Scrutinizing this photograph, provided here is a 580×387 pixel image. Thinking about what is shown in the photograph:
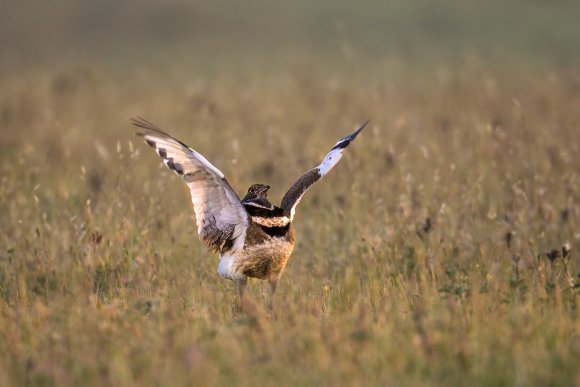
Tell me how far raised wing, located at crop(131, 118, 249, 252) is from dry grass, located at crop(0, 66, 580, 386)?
1.48ft

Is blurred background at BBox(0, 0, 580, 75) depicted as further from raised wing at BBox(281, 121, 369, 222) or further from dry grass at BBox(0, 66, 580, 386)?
raised wing at BBox(281, 121, 369, 222)

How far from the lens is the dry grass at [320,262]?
4898 mm

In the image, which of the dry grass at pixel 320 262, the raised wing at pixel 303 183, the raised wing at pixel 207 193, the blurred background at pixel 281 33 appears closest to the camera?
the dry grass at pixel 320 262

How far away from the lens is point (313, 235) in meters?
8.69

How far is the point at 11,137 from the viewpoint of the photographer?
13.1m

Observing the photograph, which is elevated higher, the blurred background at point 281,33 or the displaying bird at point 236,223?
the blurred background at point 281,33

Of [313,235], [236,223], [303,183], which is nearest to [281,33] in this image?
[313,235]

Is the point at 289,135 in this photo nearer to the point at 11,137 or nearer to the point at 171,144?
the point at 11,137

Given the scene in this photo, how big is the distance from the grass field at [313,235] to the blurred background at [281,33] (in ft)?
5.72

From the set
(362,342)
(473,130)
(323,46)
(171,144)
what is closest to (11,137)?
(473,130)

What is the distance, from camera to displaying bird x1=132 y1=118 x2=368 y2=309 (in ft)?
20.7

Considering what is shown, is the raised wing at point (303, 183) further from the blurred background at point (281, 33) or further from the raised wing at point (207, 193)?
the blurred background at point (281, 33)

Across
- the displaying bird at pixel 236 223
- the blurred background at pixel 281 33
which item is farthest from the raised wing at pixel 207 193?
the blurred background at pixel 281 33

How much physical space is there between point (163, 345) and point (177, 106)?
37.2ft
